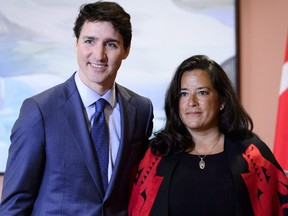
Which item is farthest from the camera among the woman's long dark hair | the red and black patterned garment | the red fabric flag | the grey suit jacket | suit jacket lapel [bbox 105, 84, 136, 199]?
the red fabric flag

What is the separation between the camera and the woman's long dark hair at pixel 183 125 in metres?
1.77

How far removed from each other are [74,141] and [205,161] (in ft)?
1.81

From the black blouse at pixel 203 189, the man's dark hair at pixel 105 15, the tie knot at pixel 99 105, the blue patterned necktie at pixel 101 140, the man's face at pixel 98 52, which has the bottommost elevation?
the black blouse at pixel 203 189

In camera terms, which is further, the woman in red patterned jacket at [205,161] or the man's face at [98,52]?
the woman in red patterned jacket at [205,161]

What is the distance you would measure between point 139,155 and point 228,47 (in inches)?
41.3

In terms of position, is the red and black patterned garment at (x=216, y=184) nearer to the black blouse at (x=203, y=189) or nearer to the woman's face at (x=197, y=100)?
the black blouse at (x=203, y=189)

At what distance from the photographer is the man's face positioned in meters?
1.48

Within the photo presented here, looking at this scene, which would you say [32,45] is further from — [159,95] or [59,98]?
[59,98]

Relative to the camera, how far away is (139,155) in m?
1.75

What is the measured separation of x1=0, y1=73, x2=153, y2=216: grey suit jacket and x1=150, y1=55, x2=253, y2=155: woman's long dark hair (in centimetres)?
38

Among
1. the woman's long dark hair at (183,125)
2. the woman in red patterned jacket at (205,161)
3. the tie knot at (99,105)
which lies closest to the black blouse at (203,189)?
the woman in red patterned jacket at (205,161)

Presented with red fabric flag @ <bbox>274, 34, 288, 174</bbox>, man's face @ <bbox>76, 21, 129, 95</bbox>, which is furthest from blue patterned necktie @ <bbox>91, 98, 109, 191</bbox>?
red fabric flag @ <bbox>274, 34, 288, 174</bbox>

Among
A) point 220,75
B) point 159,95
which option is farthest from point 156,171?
point 159,95

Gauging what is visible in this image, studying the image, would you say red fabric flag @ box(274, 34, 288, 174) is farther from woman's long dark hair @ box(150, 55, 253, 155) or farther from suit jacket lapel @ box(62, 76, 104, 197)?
suit jacket lapel @ box(62, 76, 104, 197)
